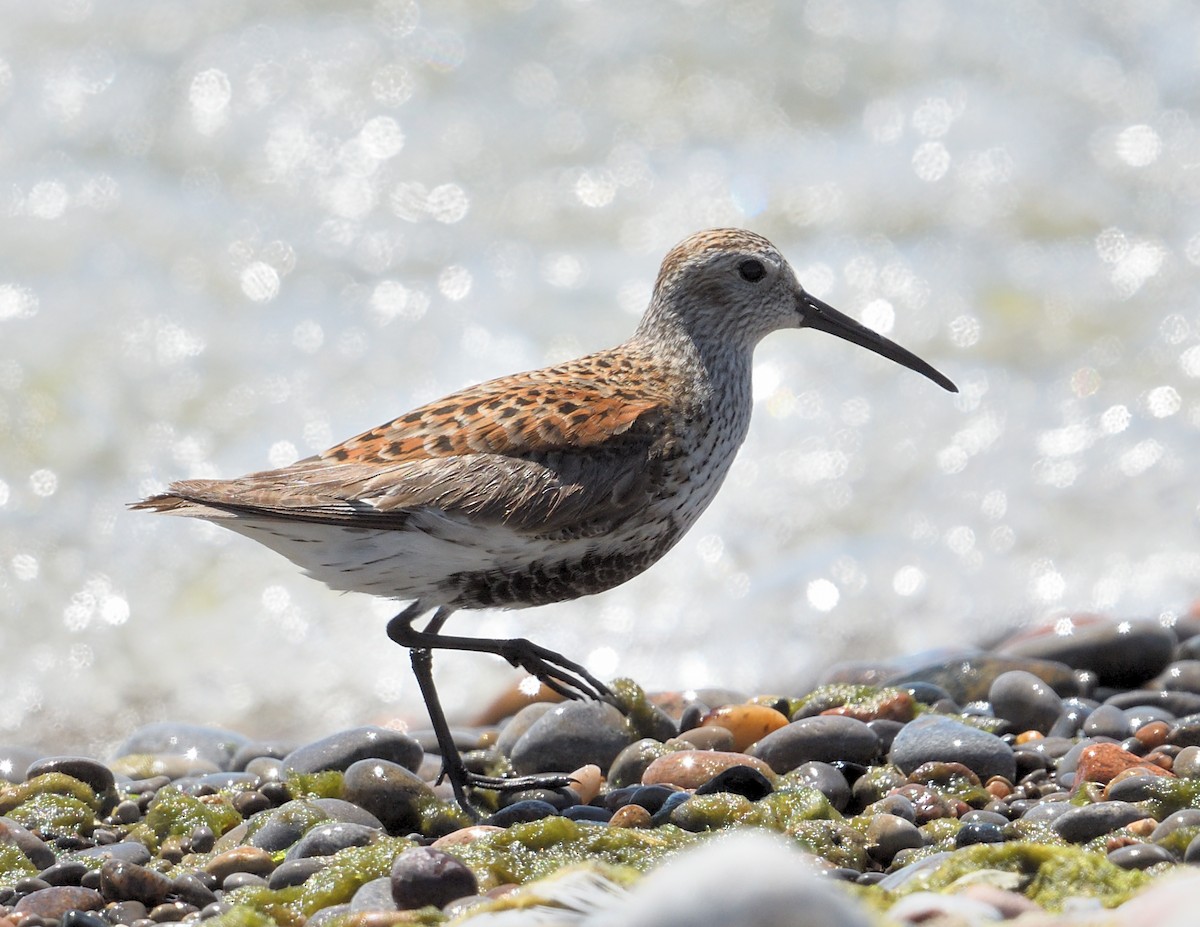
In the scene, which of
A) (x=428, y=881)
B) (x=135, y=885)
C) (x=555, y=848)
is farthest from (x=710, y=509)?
(x=428, y=881)

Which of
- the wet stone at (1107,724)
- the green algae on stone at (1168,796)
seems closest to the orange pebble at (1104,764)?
the green algae on stone at (1168,796)

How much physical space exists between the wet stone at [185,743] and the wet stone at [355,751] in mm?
1006

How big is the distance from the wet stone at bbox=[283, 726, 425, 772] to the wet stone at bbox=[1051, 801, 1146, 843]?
2595 millimetres

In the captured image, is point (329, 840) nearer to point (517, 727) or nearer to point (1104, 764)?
point (517, 727)

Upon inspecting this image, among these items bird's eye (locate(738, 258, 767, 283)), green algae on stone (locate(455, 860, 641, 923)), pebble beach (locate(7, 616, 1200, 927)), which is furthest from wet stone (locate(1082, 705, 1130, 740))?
green algae on stone (locate(455, 860, 641, 923))

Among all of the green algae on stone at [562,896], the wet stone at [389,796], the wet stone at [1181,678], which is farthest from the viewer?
the wet stone at [1181,678]

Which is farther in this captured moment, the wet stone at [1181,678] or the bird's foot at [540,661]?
the wet stone at [1181,678]

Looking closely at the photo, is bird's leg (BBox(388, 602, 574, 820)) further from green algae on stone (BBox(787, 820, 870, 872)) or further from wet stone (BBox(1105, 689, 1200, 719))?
wet stone (BBox(1105, 689, 1200, 719))

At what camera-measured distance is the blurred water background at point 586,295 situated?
9.36m

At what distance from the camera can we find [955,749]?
19.0 feet

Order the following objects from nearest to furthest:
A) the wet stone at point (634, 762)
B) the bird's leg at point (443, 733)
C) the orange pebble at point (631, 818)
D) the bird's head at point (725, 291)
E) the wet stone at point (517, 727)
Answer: the orange pebble at point (631, 818) → the bird's leg at point (443, 733) → the wet stone at point (634, 762) → the wet stone at point (517, 727) → the bird's head at point (725, 291)

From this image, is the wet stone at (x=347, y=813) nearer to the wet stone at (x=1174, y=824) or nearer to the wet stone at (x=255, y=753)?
the wet stone at (x=255, y=753)

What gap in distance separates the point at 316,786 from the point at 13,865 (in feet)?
3.82

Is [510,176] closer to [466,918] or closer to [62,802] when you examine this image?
[62,802]
